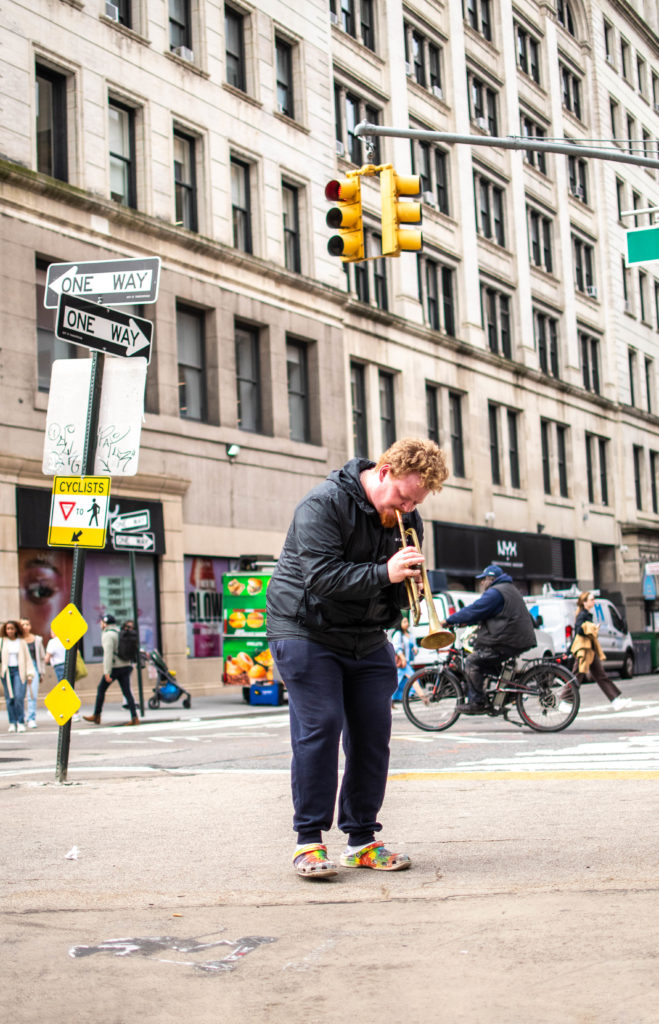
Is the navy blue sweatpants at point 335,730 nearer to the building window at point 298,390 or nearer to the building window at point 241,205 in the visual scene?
the building window at point 241,205

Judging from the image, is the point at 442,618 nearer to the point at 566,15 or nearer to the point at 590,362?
the point at 590,362

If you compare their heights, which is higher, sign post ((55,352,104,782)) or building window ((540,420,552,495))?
building window ((540,420,552,495))

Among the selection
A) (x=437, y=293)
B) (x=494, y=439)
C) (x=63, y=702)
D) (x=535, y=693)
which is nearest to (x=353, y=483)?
(x=63, y=702)

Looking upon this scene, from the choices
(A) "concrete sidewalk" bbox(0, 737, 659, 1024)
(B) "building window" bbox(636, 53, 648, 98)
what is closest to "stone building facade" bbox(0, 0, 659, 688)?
(B) "building window" bbox(636, 53, 648, 98)

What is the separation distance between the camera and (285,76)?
33031 millimetres

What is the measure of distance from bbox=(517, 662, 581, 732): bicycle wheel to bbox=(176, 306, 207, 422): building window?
1590 cm

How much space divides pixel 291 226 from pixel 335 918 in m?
29.2

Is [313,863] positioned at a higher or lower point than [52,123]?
lower

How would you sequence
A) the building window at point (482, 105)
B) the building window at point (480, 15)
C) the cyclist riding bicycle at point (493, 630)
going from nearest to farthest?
the cyclist riding bicycle at point (493, 630), the building window at point (482, 105), the building window at point (480, 15)

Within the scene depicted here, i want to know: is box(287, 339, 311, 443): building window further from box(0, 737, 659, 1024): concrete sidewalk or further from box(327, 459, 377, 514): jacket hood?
box(327, 459, 377, 514): jacket hood

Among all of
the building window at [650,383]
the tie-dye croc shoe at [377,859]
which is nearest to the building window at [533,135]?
the building window at [650,383]

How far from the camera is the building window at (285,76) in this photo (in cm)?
3269

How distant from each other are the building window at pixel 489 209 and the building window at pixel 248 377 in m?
14.9

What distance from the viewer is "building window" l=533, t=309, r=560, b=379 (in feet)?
154
